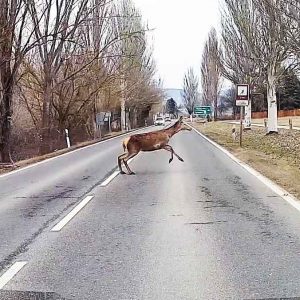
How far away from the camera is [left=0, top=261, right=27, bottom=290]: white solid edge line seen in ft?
19.0

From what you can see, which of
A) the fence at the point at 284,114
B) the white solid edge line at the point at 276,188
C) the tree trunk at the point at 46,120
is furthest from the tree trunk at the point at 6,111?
the fence at the point at 284,114

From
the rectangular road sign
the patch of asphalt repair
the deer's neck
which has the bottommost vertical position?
the patch of asphalt repair

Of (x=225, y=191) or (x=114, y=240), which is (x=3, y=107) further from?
(x=114, y=240)

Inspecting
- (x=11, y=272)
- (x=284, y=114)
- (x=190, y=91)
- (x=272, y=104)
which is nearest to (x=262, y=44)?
(x=272, y=104)

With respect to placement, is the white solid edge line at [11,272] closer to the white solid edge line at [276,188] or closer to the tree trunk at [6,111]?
the white solid edge line at [276,188]

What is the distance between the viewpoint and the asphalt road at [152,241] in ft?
18.2

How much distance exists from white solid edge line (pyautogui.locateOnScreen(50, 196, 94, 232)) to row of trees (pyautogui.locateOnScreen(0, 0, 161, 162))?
1259 centimetres

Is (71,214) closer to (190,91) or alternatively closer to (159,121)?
(159,121)

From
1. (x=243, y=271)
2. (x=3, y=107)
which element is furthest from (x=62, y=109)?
(x=243, y=271)

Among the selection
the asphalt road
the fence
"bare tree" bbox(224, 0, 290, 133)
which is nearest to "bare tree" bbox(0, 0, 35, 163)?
the asphalt road

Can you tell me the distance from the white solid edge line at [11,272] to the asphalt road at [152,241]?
75 millimetres

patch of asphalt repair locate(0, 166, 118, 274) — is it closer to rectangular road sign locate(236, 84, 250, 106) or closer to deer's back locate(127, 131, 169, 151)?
deer's back locate(127, 131, 169, 151)

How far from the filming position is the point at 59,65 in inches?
1258

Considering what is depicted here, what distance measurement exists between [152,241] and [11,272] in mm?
2077
